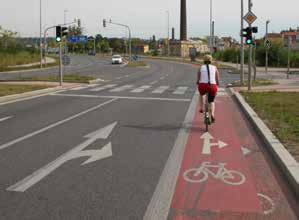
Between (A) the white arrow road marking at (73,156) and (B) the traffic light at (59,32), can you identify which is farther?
(B) the traffic light at (59,32)

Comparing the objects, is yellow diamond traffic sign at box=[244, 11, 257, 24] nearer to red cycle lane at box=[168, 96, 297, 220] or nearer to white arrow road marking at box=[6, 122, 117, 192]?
red cycle lane at box=[168, 96, 297, 220]

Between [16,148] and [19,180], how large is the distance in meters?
2.32

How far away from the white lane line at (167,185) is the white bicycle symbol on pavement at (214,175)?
0.67ft

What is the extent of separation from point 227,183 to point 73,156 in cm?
278

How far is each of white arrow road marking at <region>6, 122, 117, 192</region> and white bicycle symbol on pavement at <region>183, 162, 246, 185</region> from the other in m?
1.66

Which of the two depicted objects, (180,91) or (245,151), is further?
(180,91)

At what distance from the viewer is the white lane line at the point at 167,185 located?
5035 millimetres

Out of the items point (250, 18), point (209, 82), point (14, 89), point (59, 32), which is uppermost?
point (250, 18)

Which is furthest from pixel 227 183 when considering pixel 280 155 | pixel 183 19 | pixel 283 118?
pixel 183 19

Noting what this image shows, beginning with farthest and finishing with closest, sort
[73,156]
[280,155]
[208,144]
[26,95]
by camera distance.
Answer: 1. [26,95]
2. [208,144]
3. [73,156]
4. [280,155]

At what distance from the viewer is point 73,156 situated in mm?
7824

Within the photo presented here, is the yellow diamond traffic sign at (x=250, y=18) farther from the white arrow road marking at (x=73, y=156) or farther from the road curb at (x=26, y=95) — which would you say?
the white arrow road marking at (x=73, y=156)

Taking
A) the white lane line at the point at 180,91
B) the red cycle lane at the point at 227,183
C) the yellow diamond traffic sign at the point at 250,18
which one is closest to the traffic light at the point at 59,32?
the white lane line at the point at 180,91

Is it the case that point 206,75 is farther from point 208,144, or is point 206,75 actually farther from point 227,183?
point 227,183
